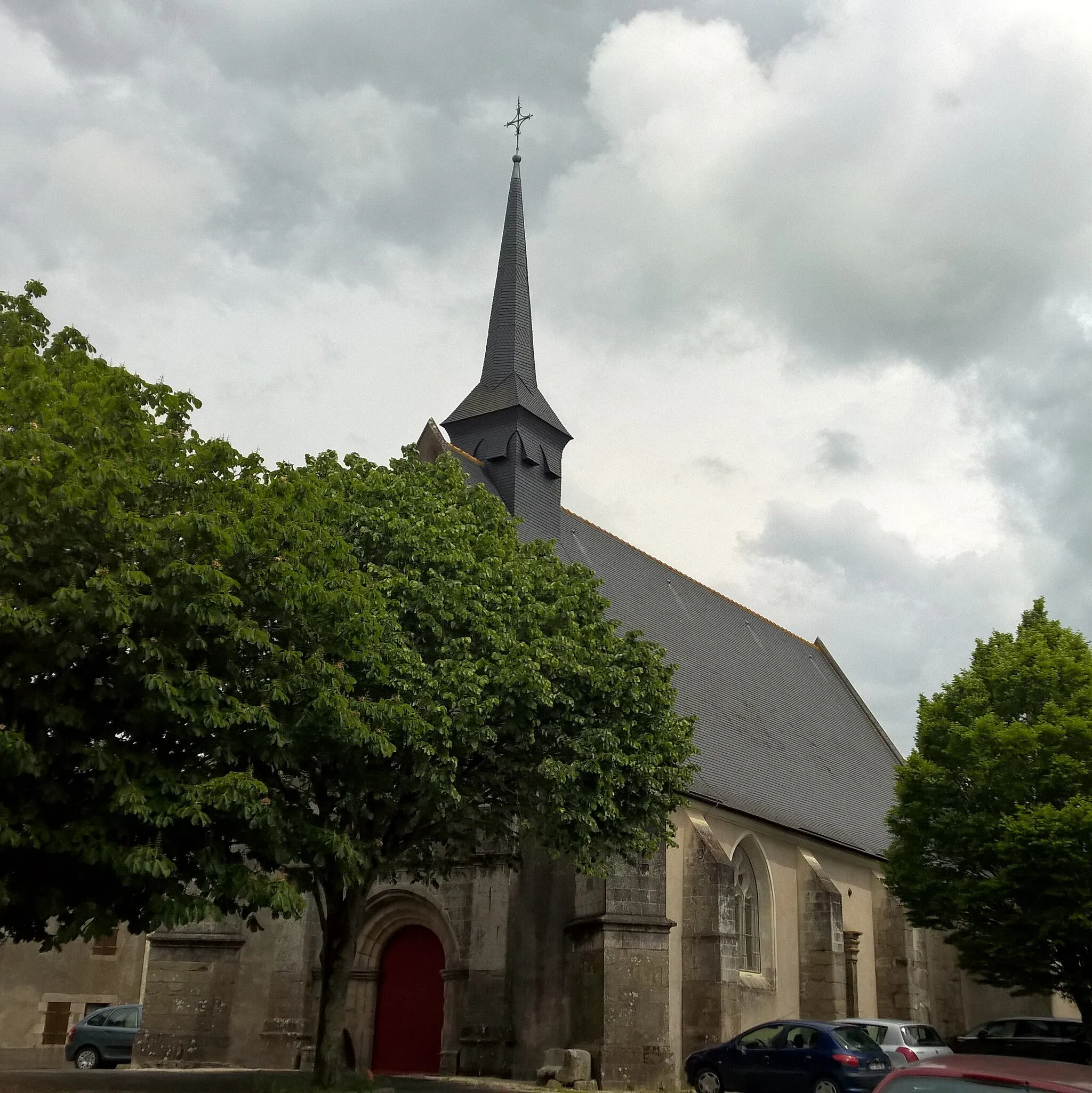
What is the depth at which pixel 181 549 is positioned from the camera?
11734 millimetres

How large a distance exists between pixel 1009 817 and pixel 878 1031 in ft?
14.7

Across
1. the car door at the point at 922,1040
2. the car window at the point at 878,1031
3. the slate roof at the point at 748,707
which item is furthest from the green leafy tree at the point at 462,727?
the slate roof at the point at 748,707

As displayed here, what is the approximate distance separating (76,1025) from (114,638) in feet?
51.7

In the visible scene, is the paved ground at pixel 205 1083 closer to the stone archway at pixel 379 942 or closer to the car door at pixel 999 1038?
the stone archway at pixel 379 942

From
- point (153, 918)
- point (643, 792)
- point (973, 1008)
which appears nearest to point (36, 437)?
point (153, 918)

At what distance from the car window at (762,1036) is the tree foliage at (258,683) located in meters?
3.24

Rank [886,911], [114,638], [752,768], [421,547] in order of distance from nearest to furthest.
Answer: [114,638], [421,547], [752,768], [886,911]

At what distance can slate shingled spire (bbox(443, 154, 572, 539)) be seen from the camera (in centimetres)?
2645

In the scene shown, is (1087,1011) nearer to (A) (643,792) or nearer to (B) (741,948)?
(B) (741,948)

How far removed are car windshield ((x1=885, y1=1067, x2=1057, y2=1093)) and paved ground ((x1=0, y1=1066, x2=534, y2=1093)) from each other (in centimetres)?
1091

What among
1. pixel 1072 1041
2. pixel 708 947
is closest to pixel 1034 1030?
pixel 1072 1041

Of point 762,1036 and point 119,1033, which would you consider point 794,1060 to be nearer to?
point 762,1036

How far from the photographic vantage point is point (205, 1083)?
1678cm

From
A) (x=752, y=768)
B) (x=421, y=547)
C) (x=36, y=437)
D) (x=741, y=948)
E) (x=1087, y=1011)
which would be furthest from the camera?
(x=752, y=768)
